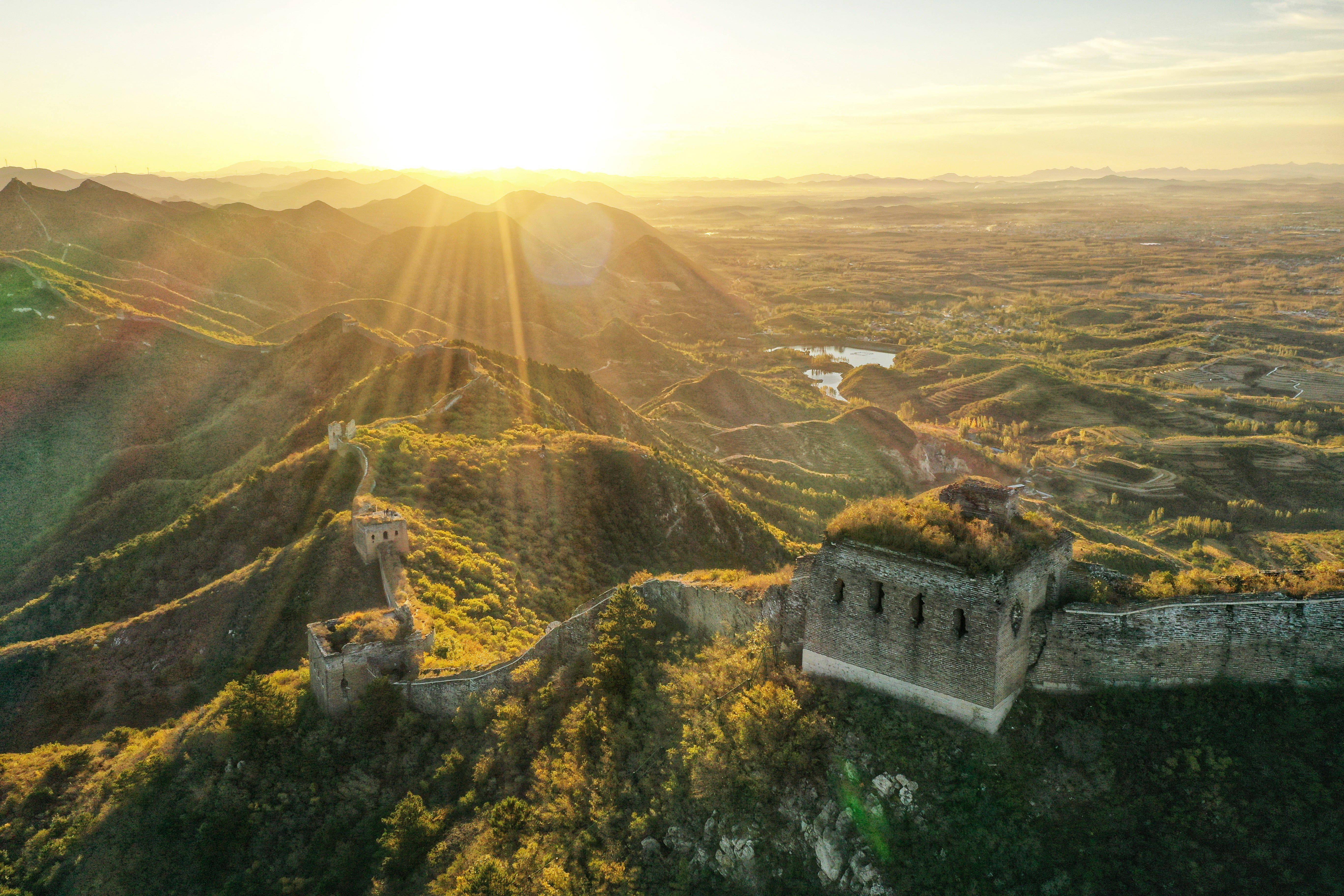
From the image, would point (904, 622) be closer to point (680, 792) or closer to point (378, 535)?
point (680, 792)

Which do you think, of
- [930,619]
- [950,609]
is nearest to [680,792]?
[930,619]

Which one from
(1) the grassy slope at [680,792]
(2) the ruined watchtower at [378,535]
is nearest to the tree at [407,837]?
(1) the grassy slope at [680,792]

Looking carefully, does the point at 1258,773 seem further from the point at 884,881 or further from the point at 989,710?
the point at 884,881

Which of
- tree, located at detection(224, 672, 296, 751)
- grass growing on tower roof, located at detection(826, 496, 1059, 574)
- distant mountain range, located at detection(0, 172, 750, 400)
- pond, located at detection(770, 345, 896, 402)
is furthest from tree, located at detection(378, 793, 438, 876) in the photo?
pond, located at detection(770, 345, 896, 402)

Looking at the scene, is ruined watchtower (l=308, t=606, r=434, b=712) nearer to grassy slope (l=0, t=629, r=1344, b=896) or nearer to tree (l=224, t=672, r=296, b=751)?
grassy slope (l=0, t=629, r=1344, b=896)

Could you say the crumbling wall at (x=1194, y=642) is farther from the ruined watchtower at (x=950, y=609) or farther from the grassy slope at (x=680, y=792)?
the ruined watchtower at (x=950, y=609)
